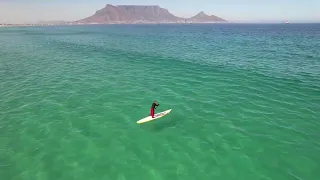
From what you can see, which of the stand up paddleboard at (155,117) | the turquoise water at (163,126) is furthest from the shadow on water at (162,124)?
the stand up paddleboard at (155,117)

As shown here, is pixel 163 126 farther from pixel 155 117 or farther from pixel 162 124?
pixel 155 117

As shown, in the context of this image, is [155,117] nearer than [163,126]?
No

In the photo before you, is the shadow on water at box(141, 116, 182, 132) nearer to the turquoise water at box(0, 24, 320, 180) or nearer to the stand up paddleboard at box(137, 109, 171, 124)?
the turquoise water at box(0, 24, 320, 180)

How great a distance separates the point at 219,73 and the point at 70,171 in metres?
31.1

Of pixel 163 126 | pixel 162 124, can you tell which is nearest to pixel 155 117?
pixel 162 124

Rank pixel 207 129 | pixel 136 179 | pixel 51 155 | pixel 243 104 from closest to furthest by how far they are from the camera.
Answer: pixel 136 179 < pixel 51 155 < pixel 207 129 < pixel 243 104

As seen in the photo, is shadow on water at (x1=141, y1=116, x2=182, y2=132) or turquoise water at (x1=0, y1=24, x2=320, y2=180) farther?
shadow on water at (x1=141, y1=116, x2=182, y2=132)

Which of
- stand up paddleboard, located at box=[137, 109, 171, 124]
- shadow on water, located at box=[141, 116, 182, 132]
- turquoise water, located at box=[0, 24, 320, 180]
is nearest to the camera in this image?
turquoise water, located at box=[0, 24, 320, 180]

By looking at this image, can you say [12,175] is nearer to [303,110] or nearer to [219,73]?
[303,110]

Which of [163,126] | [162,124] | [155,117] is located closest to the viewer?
[163,126]

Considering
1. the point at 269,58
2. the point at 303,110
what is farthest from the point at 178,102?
the point at 269,58

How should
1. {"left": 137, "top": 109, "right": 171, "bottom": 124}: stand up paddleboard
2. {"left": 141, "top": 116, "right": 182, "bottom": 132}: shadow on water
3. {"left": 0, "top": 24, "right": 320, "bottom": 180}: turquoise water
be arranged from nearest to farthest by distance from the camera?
1. {"left": 0, "top": 24, "right": 320, "bottom": 180}: turquoise water
2. {"left": 141, "top": 116, "right": 182, "bottom": 132}: shadow on water
3. {"left": 137, "top": 109, "right": 171, "bottom": 124}: stand up paddleboard

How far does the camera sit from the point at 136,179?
53.3 ft

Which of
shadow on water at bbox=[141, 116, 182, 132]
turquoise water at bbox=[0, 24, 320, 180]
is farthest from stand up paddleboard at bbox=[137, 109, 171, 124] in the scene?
turquoise water at bbox=[0, 24, 320, 180]
